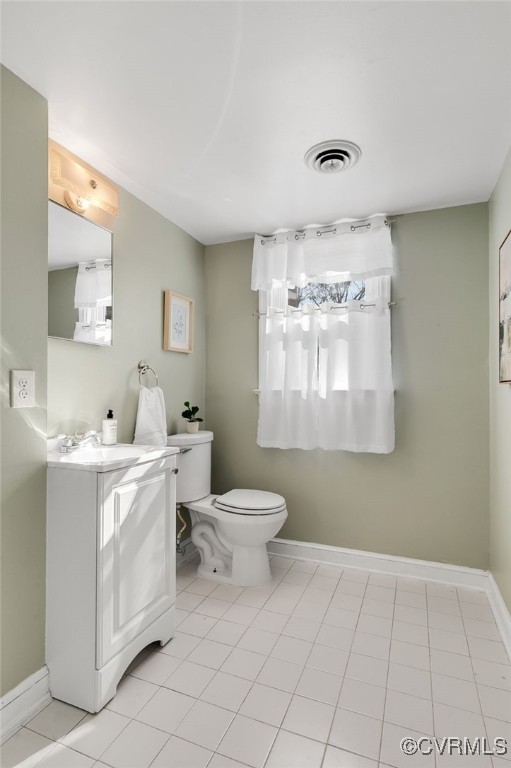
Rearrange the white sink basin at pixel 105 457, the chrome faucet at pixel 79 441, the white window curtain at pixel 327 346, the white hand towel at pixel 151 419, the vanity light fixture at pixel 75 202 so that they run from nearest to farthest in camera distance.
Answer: the white sink basin at pixel 105 457 < the chrome faucet at pixel 79 441 < the vanity light fixture at pixel 75 202 < the white hand towel at pixel 151 419 < the white window curtain at pixel 327 346

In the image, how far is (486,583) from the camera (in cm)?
230

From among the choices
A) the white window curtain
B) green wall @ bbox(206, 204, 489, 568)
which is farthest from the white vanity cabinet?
green wall @ bbox(206, 204, 489, 568)

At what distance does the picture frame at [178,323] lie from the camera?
8.36 ft

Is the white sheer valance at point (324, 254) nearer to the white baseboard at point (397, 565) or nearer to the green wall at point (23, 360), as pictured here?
the green wall at point (23, 360)

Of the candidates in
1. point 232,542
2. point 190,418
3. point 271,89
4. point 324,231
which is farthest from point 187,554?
point 271,89

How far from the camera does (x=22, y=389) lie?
145 cm

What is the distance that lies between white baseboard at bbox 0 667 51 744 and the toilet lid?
111cm

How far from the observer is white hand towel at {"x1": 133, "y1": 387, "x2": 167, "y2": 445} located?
224 centimetres

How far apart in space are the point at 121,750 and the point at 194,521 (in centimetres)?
132

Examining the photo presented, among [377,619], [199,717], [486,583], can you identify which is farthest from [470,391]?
[199,717]

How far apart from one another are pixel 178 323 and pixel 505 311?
185 cm

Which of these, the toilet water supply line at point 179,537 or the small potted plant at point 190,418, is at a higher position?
the small potted plant at point 190,418

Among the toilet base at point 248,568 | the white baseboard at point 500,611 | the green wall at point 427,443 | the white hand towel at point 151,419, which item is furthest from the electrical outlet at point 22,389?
the white baseboard at point 500,611

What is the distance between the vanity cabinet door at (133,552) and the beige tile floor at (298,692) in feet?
0.72
